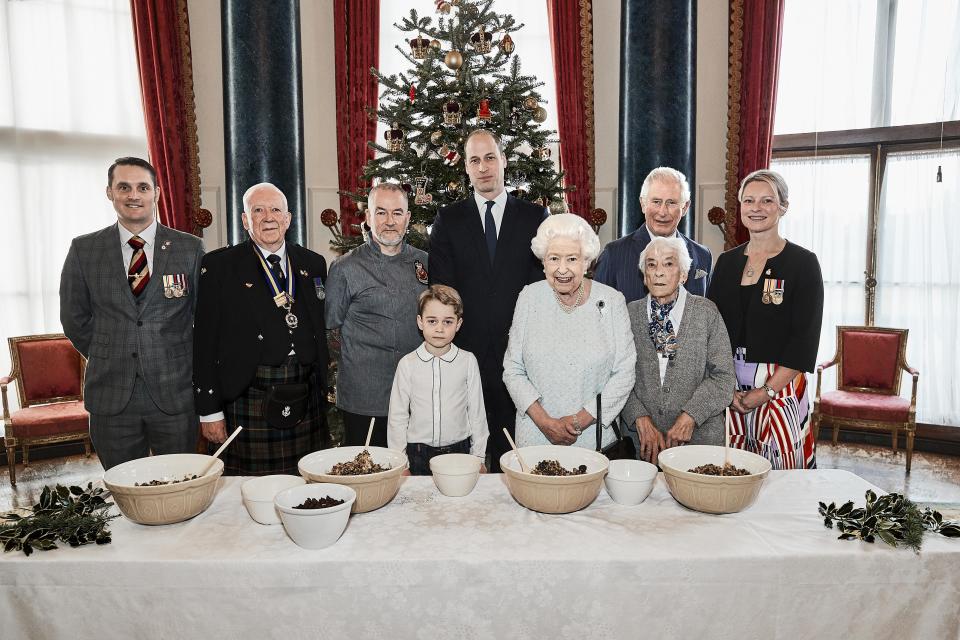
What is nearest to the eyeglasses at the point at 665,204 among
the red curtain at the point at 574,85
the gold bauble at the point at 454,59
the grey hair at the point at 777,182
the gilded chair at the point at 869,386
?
the grey hair at the point at 777,182

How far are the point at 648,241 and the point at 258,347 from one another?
1.82m

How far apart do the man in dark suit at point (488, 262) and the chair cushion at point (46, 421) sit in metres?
3.26

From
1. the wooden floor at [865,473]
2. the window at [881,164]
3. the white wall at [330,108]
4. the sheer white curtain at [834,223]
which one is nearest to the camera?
the wooden floor at [865,473]

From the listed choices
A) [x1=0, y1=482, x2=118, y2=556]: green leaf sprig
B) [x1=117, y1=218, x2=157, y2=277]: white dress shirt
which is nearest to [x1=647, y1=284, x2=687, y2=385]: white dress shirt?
[x1=0, y1=482, x2=118, y2=556]: green leaf sprig

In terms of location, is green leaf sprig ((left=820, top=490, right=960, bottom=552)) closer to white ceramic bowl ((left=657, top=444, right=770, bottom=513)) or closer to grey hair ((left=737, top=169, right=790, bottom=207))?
white ceramic bowl ((left=657, top=444, right=770, bottom=513))

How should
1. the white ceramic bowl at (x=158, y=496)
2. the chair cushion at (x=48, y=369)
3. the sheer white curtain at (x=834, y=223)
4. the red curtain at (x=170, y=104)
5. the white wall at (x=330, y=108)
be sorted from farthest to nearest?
1. the white wall at (x=330, y=108)
2. the sheer white curtain at (x=834, y=223)
3. the red curtain at (x=170, y=104)
4. the chair cushion at (x=48, y=369)
5. the white ceramic bowl at (x=158, y=496)

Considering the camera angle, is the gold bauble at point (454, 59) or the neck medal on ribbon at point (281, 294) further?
the gold bauble at point (454, 59)

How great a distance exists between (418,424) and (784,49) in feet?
17.8

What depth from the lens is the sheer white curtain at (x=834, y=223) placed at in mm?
5816

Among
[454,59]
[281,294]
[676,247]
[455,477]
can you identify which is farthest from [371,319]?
[454,59]

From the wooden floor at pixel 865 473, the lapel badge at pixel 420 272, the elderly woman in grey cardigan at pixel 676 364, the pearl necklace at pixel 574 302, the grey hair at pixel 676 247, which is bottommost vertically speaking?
the wooden floor at pixel 865 473

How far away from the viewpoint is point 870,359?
5.44m

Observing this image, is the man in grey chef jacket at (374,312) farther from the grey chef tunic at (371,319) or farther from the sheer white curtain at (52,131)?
the sheer white curtain at (52,131)

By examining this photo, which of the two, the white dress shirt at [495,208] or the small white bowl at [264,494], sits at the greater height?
the white dress shirt at [495,208]
